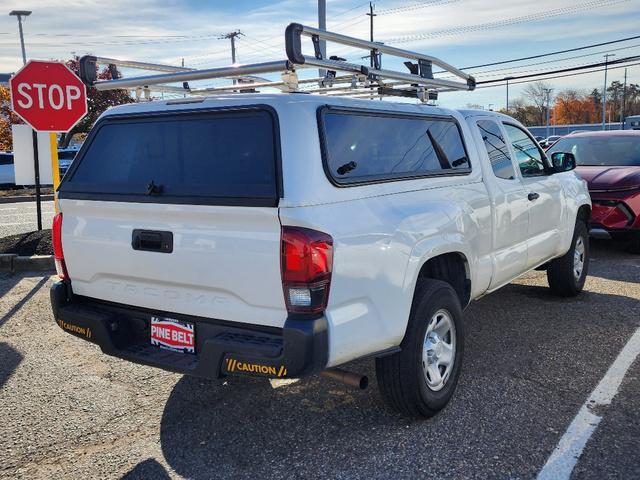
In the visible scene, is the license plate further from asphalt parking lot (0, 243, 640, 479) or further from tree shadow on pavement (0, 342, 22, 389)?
tree shadow on pavement (0, 342, 22, 389)

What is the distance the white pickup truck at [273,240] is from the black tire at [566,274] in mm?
2294

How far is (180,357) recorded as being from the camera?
3.25 metres

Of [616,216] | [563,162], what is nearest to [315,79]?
[563,162]

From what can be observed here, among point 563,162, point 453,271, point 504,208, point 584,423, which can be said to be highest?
point 563,162

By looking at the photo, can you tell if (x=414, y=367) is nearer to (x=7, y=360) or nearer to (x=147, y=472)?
(x=147, y=472)

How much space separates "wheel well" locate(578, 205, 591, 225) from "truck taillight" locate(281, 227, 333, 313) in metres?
4.40

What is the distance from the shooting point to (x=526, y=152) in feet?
17.7

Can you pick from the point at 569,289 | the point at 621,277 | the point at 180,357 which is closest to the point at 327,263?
the point at 180,357

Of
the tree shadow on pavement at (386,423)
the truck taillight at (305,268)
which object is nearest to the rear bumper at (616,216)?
the tree shadow on pavement at (386,423)

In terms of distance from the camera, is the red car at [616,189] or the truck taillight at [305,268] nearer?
the truck taillight at [305,268]

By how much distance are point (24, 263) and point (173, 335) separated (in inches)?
209

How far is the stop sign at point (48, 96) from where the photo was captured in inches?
295

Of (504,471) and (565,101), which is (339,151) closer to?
(504,471)

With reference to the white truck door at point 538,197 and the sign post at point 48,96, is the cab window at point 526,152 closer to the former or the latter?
the white truck door at point 538,197
